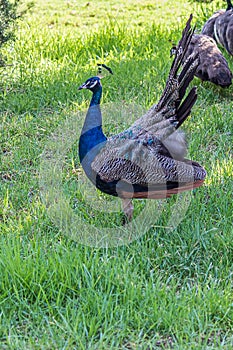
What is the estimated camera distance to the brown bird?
5.88 metres

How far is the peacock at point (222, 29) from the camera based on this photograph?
21.4ft

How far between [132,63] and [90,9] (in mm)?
2545

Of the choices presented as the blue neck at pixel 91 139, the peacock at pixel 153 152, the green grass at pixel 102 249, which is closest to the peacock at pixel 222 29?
the green grass at pixel 102 249

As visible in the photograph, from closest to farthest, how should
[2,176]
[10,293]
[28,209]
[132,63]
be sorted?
[10,293] < [28,209] < [2,176] < [132,63]

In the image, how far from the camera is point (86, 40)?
7035mm

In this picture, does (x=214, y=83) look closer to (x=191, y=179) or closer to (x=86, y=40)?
(x=86, y=40)

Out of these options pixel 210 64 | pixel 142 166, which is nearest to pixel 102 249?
pixel 142 166

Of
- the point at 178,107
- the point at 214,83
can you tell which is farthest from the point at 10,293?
the point at 214,83

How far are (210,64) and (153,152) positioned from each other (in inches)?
89.1

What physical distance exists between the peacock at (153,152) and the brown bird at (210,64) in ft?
5.73

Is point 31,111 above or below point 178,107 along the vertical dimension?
below

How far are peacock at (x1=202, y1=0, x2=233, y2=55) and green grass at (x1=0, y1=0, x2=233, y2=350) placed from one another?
0.25 meters

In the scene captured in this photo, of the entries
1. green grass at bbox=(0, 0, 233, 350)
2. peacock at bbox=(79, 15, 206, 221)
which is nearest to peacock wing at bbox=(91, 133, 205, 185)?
peacock at bbox=(79, 15, 206, 221)

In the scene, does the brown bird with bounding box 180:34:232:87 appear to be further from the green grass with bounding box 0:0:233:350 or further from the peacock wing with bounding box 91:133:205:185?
the peacock wing with bounding box 91:133:205:185
